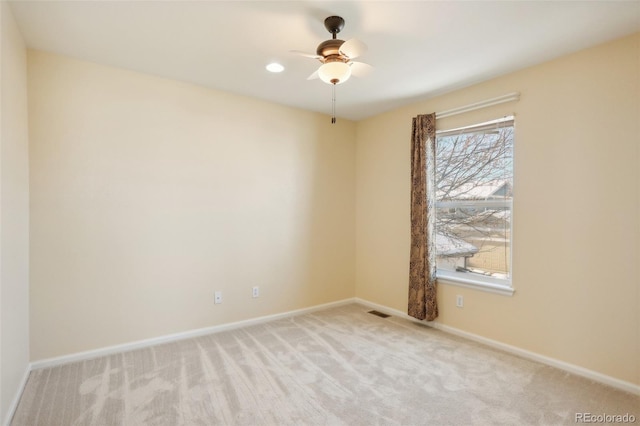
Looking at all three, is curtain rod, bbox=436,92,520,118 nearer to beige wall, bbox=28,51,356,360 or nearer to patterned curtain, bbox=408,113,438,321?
patterned curtain, bbox=408,113,438,321

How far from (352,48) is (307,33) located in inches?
22.0

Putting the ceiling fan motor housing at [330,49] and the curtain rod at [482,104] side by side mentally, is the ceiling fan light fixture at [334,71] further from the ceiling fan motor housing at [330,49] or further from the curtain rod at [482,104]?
the curtain rod at [482,104]

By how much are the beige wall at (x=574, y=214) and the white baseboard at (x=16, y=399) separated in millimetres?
3620

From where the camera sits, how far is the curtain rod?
9.40ft

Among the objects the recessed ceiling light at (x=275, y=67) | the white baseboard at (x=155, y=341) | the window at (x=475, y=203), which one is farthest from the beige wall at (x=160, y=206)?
the window at (x=475, y=203)

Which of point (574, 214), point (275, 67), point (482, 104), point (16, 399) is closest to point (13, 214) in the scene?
point (16, 399)

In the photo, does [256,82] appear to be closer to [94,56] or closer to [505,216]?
[94,56]

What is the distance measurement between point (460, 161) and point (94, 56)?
3.55 meters

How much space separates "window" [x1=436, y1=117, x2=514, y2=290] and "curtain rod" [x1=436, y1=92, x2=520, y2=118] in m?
0.17

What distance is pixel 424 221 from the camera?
11.5ft

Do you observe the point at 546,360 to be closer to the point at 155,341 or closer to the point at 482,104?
the point at 482,104

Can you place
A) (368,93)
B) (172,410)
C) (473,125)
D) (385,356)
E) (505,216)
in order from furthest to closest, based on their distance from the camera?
1. (368,93)
2. (473,125)
3. (505,216)
4. (385,356)
5. (172,410)

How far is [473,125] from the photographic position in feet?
10.5

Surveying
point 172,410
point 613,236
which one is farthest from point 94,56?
point 613,236
